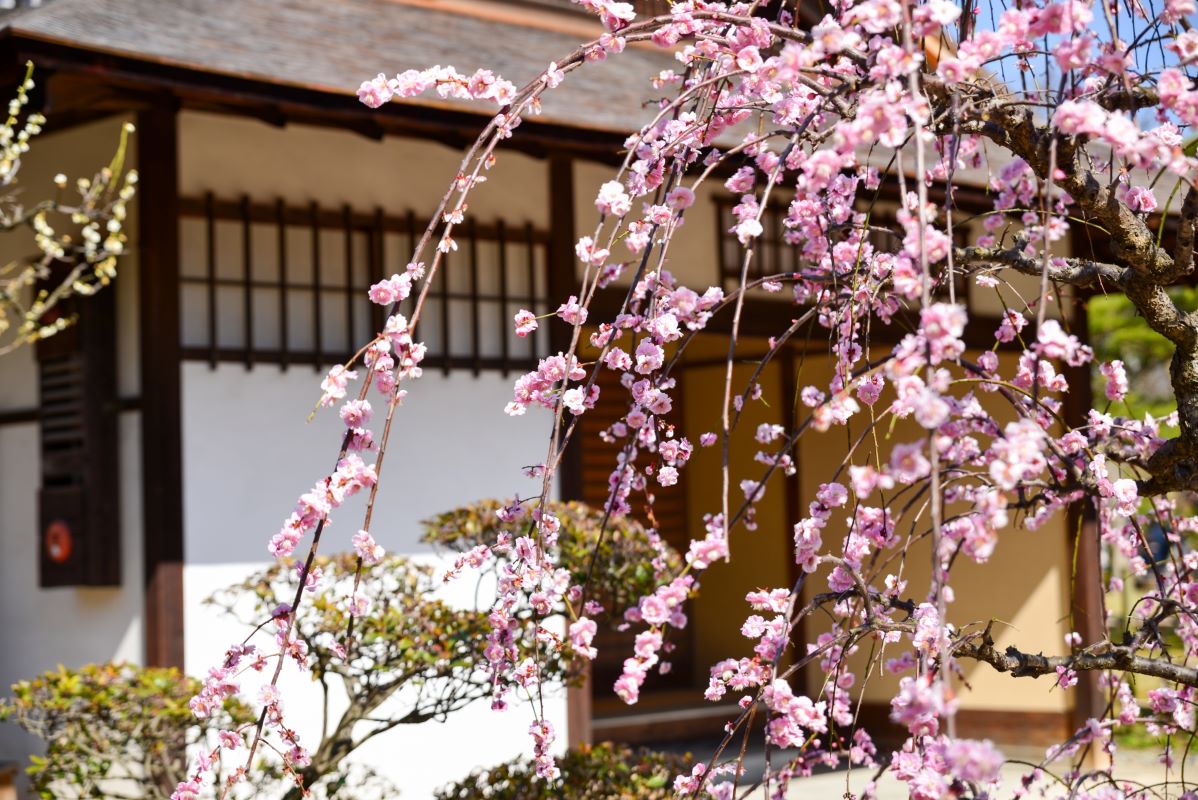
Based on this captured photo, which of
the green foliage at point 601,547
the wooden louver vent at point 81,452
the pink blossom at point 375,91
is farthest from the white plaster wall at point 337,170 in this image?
the pink blossom at point 375,91

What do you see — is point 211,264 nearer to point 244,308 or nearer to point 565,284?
point 244,308

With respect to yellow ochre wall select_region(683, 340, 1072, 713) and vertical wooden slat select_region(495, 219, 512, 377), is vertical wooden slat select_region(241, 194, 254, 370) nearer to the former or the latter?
vertical wooden slat select_region(495, 219, 512, 377)

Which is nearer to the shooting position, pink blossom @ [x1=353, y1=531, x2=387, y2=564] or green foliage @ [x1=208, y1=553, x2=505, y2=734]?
pink blossom @ [x1=353, y1=531, x2=387, y2=564]

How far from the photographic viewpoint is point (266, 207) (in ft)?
18.2

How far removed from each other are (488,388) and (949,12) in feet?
14.1

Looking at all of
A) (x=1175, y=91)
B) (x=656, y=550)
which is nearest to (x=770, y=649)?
(x=1175, y=91)

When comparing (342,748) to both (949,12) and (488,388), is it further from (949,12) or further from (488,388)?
(949,12)

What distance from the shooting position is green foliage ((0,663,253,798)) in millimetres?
4301

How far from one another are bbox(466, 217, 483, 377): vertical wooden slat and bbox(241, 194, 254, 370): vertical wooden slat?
0.94 metres

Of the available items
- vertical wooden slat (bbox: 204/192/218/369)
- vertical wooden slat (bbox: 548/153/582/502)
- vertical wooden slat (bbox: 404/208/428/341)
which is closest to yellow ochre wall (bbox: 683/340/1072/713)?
vertical wooden slat (bbox: 548/153/582/502)

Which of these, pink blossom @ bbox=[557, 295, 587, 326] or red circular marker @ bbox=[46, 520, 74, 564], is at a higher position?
pink blossom @ bbox=[557, 295, 587, 326]

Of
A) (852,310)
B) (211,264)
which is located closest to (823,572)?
(211,264)

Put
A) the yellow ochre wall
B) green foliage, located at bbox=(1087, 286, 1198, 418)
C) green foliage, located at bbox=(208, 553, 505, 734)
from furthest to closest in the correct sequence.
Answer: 1. green foliage, located at bbox=(1087, 286, 1198, 418)
2. the yellow ochre wall
3. green foliage, located at bbox=(208, 553, 505, 734)

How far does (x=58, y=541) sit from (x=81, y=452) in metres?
0.35
